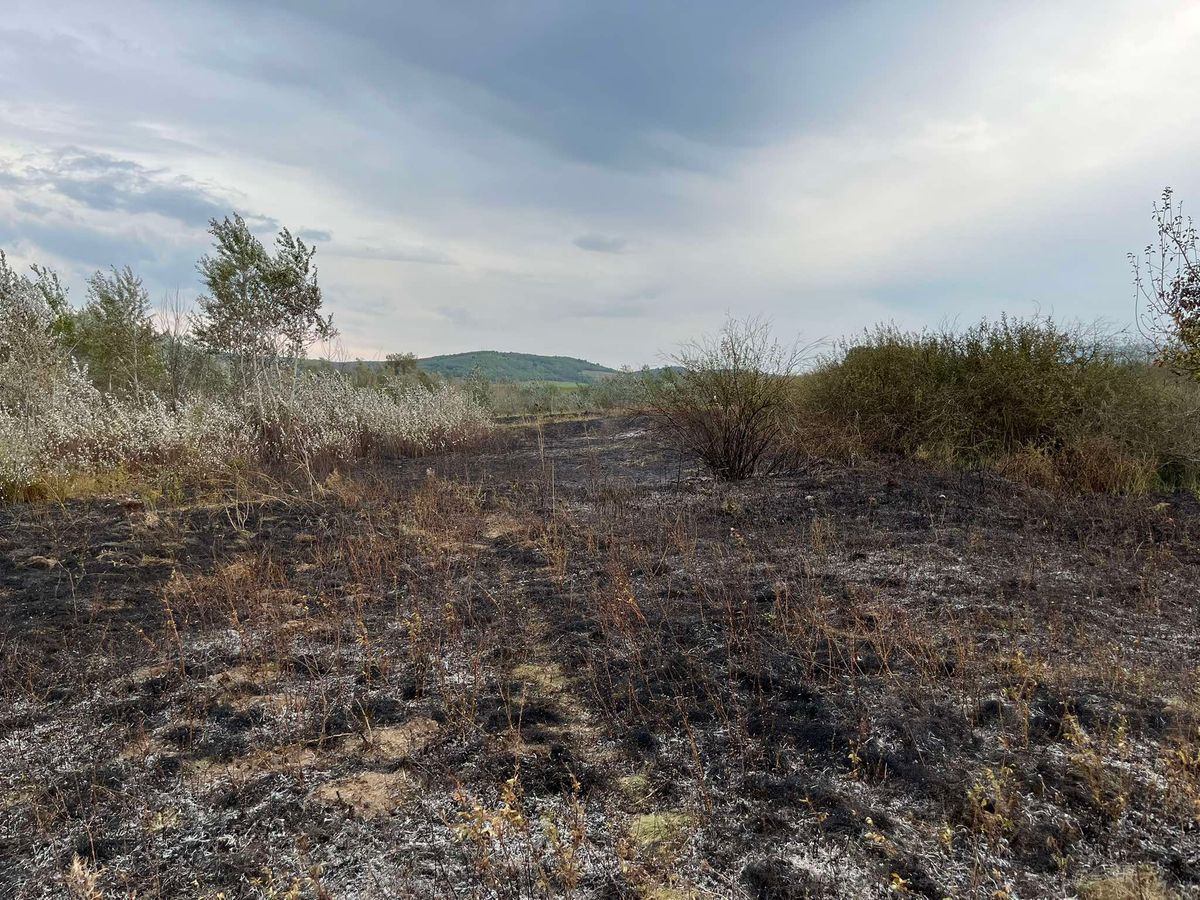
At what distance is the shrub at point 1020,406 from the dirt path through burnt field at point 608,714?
102 inches

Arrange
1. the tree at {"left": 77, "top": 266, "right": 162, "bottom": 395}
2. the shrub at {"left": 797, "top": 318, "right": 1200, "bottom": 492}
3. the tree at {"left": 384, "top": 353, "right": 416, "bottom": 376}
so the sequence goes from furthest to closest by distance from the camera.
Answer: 1. the tree at {"left": 384, "top": 353, "right": 416, "bottom": 376}
2. the tree at {"left": 77, "top": 266, "right": 162, "bottom": 395}
3. the shrub at {"left": 797, "top": 318, "right": 1200, "bottom": 492}

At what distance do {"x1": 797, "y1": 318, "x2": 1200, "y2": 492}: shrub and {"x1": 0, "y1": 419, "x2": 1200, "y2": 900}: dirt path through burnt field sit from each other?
2.60m

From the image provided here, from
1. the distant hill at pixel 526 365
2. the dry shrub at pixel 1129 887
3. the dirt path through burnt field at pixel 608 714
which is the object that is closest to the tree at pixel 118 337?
the dirt path through burnt field at pixel 608 714

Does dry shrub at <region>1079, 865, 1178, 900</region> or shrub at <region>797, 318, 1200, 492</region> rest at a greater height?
shrub at <region>797, 318, 1200, 492</region>

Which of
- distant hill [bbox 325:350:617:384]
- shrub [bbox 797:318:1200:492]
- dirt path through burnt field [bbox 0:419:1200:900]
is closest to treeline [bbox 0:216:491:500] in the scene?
dirt path through burnt field [bbox 0:419:1200:900]

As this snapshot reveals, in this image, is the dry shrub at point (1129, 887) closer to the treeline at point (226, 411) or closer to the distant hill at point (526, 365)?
the treeline at point (226, 411)

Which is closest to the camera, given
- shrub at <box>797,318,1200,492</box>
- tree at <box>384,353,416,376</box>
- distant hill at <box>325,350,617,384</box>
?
shrub at <box>797,318,1200,492</box>

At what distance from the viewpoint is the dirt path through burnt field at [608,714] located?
7.07 ft

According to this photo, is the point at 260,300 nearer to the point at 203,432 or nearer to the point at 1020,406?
the point at 203,432

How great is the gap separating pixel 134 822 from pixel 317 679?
1138mm

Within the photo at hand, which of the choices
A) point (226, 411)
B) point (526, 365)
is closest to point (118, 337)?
point (226, 411)

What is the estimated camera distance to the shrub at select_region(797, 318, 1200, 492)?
8305 mm

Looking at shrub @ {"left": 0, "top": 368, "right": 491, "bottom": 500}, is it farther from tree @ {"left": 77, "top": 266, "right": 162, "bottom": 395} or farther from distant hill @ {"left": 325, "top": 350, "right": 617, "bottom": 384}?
distant hill @ {"left": 325, "top": 350, "right": 617, "bottom": 384}

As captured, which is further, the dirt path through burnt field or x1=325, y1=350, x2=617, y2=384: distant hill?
x1=325, y1=350, x2=617, y2=384: distant hill
